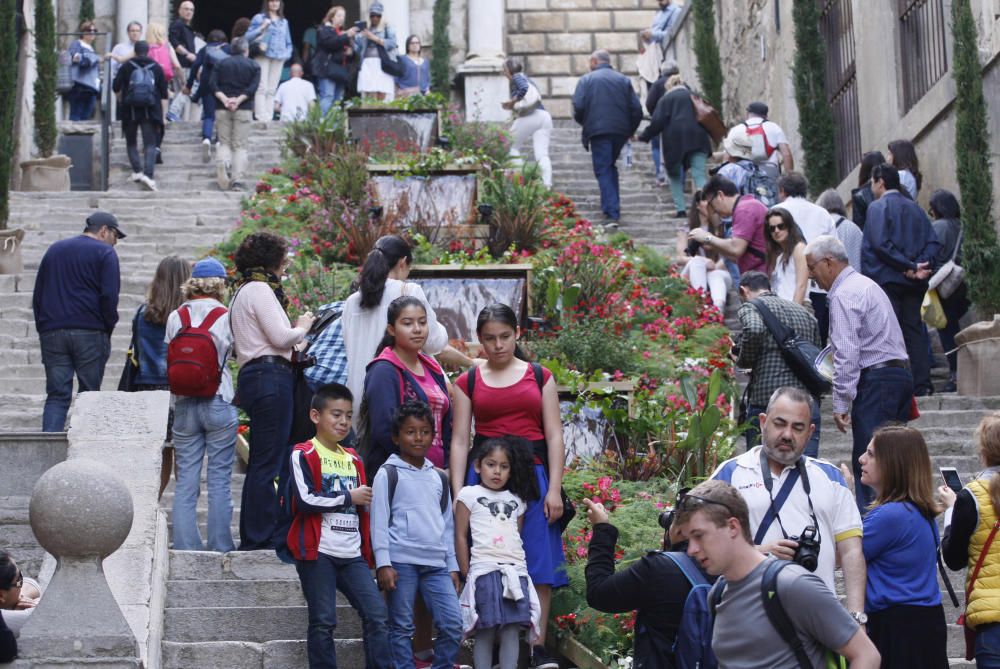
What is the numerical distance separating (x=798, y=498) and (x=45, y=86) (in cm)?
1748

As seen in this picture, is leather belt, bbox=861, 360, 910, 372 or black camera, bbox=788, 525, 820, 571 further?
leather belt, bbox=861, 360, 910, 372

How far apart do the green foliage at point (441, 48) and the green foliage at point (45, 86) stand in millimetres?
6425

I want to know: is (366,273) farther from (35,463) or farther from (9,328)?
(9,328)

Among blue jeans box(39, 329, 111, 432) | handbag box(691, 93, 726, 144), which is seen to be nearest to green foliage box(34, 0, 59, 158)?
handbag box(691, 93, 726, 144)

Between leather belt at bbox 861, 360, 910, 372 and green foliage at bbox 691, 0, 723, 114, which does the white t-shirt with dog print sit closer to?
leather belt at bbox 861, 360, 910, 372

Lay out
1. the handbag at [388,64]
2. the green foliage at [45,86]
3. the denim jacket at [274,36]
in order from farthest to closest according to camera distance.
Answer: the handbag at [388,64], the denim jacket at [274,36], the green foliage at [45,86]

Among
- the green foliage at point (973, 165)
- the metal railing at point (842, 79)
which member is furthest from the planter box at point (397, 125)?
the green foliage at point (973, 165)

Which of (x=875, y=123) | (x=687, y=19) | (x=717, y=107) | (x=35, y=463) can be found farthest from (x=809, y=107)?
(x=35, y=463)

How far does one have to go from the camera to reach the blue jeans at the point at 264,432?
879cm

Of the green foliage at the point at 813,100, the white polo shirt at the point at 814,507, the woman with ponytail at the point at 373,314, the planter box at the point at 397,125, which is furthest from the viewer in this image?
the planter box at the point at 397,125

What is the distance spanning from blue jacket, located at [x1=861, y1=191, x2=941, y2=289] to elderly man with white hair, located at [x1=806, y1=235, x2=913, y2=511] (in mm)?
3027

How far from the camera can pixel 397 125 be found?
66.5ft

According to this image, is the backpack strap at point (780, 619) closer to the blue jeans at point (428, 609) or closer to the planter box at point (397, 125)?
the blue jeans at point (428, 609)

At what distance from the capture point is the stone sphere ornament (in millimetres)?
6797
